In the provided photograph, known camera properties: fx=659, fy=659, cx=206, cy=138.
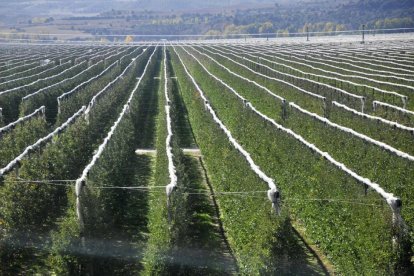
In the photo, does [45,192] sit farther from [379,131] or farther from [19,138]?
[379,131]

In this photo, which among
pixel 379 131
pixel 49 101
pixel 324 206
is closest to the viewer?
pixel 324 206

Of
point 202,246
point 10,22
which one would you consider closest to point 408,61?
point 202,246

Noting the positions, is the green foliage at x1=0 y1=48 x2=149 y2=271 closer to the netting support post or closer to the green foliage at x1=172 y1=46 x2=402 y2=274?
the green foliage at x1=172 y1=46 x2=402 y2=274

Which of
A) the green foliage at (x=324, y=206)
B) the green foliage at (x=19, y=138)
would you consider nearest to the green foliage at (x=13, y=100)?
the green foliage at (x=19, y=138)

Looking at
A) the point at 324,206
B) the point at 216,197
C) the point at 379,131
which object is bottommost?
the point at 216,197

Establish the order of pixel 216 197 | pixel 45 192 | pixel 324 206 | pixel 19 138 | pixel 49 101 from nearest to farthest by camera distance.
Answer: pixel 324 206 < pixel 45 192 < pixel 216 197 < pixel 19 138 < pixel 49 101

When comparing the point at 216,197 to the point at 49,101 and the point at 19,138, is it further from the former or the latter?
the point at 49,101

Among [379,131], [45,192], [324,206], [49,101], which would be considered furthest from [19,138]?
[49,101]

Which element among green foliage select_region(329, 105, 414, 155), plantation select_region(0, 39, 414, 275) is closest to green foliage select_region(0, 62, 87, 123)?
plantation select_region(0, 39, 414, 275)

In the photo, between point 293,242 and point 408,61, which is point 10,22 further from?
point 293,242

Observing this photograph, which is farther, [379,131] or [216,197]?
[379,131]

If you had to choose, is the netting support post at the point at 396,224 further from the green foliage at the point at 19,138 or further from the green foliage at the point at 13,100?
the green foliage at the point at 13,100

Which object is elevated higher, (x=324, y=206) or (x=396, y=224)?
(x=396, y=224)

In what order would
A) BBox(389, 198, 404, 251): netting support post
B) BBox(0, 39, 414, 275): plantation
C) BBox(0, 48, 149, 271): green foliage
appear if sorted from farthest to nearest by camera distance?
BBox(0, 48, 149, 271): green foliage < BBox(0, 39, 414, 275): plantation < BBox(389, 198, 404, 251): netting support post
